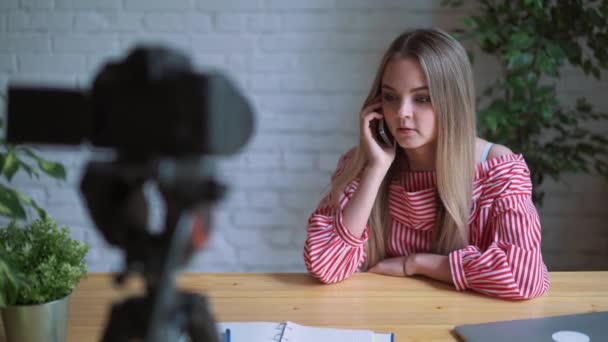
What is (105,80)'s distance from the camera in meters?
0.36

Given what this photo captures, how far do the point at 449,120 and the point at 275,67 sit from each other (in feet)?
3.58

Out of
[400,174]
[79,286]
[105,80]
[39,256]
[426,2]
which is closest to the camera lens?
[105,80]

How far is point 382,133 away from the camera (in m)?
1.50

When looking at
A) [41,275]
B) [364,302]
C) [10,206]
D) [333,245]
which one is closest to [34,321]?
[41,275]

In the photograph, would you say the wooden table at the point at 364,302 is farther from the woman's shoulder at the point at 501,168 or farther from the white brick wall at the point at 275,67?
the white brick wall at the point at 275,67

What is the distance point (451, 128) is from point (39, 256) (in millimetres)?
906

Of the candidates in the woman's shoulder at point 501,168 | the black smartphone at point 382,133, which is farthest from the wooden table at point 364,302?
the black smartphone at point 382,133

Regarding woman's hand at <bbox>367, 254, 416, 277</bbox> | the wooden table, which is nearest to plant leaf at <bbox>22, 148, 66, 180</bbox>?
the wooden table

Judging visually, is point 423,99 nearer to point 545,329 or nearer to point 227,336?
point 545,329

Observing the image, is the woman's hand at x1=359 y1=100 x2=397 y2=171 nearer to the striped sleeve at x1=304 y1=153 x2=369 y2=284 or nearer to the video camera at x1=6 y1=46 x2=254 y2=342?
the striped sleeve at x1=304 y1=153 x2=369 y2=284

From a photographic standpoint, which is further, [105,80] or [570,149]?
[570,149]

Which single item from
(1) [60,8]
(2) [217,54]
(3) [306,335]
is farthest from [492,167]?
(1) [60,8]

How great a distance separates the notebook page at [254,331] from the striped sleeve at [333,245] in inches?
10.0

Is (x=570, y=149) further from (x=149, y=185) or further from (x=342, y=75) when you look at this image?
(x=149, y=185)
